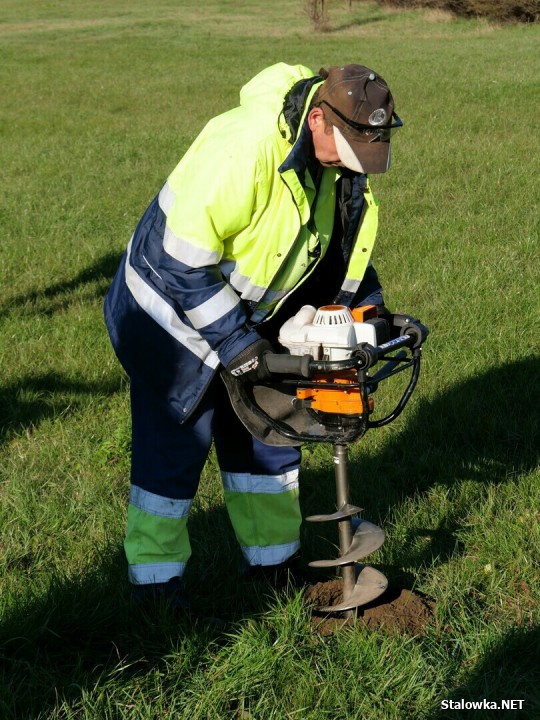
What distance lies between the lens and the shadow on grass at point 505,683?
2.84m

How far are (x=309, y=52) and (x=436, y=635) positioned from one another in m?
24.8

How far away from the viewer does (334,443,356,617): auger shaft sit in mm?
3051

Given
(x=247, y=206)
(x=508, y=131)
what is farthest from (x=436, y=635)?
(x=508, y=131)

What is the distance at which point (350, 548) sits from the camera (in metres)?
3.14

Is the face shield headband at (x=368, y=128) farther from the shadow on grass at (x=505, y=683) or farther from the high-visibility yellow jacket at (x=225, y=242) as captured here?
the shadow on grass at (x=505, y=683)

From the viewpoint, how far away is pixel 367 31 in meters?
34.2

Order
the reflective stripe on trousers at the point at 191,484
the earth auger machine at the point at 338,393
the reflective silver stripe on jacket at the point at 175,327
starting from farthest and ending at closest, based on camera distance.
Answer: the reflective stripe on trousers at the point at 191,484 < the reflective silver stripe on jacket at the point at 175,327 < the earth auger machine at the point at 338,393

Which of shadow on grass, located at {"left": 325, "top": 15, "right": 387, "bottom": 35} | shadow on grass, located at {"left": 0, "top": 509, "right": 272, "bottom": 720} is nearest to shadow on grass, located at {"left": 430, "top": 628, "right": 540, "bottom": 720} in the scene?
shadow on grass, located at {"left": 0, "top": 509, "right": 272, "bottom": 720}

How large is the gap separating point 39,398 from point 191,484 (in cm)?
218

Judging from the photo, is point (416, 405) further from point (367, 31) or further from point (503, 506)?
point (367, 31)

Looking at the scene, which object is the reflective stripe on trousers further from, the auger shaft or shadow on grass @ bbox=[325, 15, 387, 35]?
shadow on grass @ bbox=[325, 15, 387, 35]

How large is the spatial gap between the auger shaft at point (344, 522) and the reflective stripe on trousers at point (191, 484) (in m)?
0.45

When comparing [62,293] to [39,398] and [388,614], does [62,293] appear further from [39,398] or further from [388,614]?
[388,614]

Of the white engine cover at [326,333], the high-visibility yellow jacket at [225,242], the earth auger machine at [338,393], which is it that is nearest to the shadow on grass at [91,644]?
the earth auger machine at [338,393]
